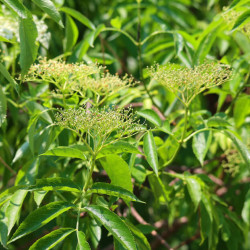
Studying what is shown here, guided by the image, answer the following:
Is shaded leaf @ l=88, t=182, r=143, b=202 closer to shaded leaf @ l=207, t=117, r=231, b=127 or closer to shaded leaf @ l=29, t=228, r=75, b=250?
shaded leaf @ l=29, t=228, r=75, b=250

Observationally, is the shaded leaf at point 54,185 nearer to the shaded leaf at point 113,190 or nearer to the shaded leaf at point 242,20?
the shaded leaf at point 113,190

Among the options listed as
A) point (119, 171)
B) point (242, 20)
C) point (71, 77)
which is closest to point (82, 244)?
point (119, 171)

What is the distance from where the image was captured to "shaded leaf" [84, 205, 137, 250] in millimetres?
950

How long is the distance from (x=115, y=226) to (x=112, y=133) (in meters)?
0.37

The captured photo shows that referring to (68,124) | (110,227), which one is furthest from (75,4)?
(110,227)

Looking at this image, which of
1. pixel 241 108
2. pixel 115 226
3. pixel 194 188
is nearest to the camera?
pixel 115 226

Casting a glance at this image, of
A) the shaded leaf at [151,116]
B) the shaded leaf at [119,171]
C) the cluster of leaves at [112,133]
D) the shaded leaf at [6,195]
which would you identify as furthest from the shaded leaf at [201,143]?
the shaded leaf at [6,195]

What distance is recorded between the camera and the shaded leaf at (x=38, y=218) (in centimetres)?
97

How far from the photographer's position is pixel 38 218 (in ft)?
3.26

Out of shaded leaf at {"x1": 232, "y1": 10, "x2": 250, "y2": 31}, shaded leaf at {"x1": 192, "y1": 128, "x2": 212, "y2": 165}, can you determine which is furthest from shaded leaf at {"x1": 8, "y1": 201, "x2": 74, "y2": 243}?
shaded leaf at {"x1": 232, "y1": 10, "x2": 250, "y2": 31}

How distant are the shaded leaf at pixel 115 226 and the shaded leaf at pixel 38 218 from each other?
78 mm

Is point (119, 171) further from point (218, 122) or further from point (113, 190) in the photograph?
point (218, 122)

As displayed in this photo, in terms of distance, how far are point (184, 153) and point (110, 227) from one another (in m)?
1.20

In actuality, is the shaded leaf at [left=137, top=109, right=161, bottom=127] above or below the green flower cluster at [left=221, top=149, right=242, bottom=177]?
above
